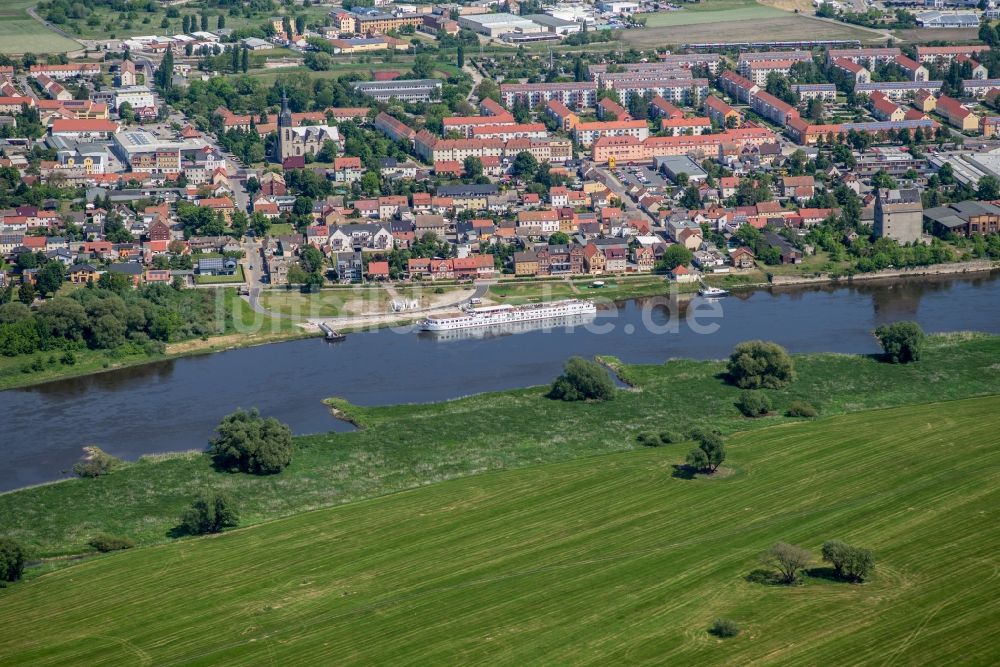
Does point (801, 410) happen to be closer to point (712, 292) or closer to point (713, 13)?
point (712, 292)

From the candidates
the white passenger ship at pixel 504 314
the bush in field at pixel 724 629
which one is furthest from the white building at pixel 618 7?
the bush in field at pixel 724 629

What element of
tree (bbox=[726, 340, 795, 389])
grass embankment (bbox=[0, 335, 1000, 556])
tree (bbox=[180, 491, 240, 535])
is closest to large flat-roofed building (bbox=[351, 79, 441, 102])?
grass embankment (bbox=[0, 335, 1000, 556])

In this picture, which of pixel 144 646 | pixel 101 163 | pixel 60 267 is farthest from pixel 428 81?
→ pixel 144 646

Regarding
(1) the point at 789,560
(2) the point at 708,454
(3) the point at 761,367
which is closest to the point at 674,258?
(3) the point at 761,367

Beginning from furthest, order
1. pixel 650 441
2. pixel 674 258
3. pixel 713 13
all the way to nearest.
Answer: pixel 713 13
pixel 674 258
pixel 650 441

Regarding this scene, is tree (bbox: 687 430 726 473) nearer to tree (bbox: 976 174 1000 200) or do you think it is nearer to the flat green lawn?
tree (bbox: 976 174 1000 200)

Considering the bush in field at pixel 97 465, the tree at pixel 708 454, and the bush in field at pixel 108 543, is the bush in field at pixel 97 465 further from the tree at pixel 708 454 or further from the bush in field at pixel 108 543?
the tree at pixel 708 454
